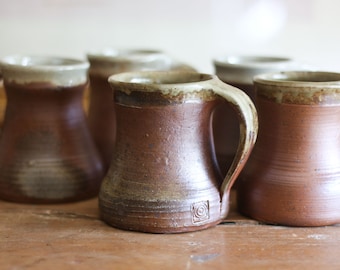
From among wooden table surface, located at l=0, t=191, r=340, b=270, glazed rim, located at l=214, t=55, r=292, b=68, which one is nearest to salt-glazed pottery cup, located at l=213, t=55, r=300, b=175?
glazed rim, located at l=214, t=55, r=292, b=68

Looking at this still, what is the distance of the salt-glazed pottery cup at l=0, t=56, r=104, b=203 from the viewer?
78 cm

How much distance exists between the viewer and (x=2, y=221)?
73cm

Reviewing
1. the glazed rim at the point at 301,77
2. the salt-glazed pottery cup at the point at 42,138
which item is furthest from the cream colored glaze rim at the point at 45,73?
the glazed rim at the point at 301,77

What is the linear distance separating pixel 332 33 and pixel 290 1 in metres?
0.09

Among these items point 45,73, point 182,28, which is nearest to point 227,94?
point 45,73

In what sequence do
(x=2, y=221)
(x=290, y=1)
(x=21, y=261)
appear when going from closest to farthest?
(x=21, y=261), (x=2, y=221), (x=290, y=1)

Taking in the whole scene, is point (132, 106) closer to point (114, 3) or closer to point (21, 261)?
point (21, 261)

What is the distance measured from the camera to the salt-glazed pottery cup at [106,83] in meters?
0.85

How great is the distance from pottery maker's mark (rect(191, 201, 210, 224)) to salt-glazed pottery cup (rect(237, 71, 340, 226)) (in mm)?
73

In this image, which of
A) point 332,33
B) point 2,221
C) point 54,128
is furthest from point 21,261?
point 332,33

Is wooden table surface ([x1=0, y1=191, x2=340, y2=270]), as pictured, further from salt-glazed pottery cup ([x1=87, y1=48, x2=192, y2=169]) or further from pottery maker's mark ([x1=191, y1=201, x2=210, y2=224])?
salt-glazed pottery cup ([x1=87, y1=48, x2=192, y2=169])

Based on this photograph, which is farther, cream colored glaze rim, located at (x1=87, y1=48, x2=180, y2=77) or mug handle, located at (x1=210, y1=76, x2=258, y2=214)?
cream colored glaze rim, located at (x1=87, y1=48, x2=180, y2=77)

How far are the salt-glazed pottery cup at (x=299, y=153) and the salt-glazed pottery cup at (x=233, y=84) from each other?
3.7 inches

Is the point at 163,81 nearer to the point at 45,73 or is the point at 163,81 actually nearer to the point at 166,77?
the point at 166,77
